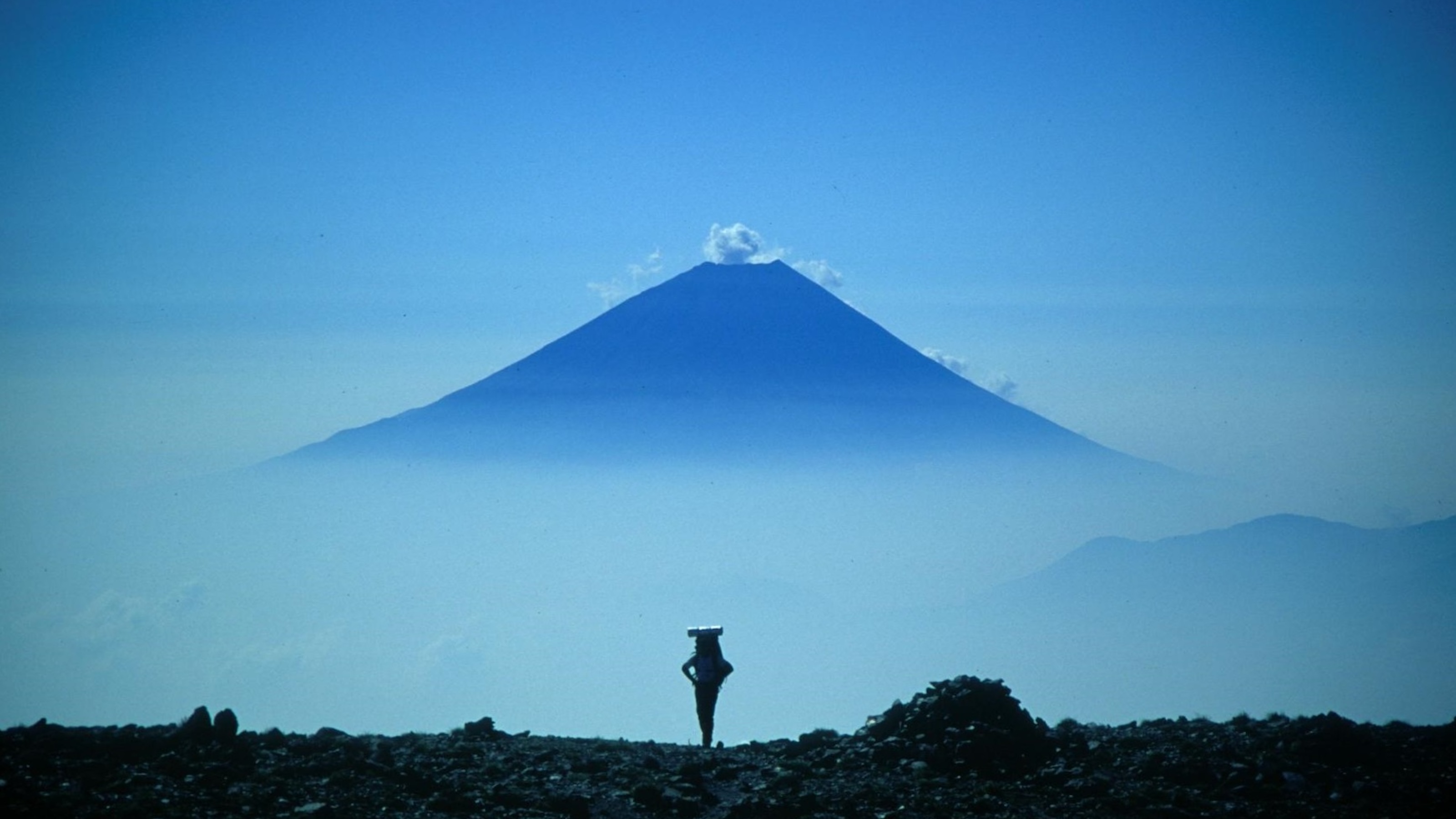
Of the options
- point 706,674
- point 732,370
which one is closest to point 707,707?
point 706,674

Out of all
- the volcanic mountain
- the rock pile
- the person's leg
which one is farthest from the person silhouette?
the volcanic mountain

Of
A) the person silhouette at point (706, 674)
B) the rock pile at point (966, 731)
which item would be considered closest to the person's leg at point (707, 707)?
the person silhouette at point (706, 674)

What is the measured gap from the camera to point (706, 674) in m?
20.3

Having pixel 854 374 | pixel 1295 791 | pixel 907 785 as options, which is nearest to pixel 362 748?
pixel 907 785

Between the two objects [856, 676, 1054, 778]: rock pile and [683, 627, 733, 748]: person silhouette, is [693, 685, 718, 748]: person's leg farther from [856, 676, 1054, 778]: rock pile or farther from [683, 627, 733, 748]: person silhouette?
[856, 676, 1054, 778]: rock pile

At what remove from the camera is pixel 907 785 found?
16.9 m

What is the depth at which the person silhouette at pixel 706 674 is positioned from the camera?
2019 centimetres

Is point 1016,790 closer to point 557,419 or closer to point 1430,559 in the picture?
point 557,419

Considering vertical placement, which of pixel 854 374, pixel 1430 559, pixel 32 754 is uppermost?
pixel 854 374

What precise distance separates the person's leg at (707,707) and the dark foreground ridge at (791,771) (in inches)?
36.5

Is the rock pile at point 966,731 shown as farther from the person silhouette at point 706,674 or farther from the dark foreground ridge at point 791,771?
the person silhouette at point 706,674

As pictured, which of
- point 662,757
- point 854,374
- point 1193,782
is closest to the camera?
point 1193,782

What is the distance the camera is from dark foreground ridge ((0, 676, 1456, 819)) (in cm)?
1566

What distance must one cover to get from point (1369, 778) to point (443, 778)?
1102cm
